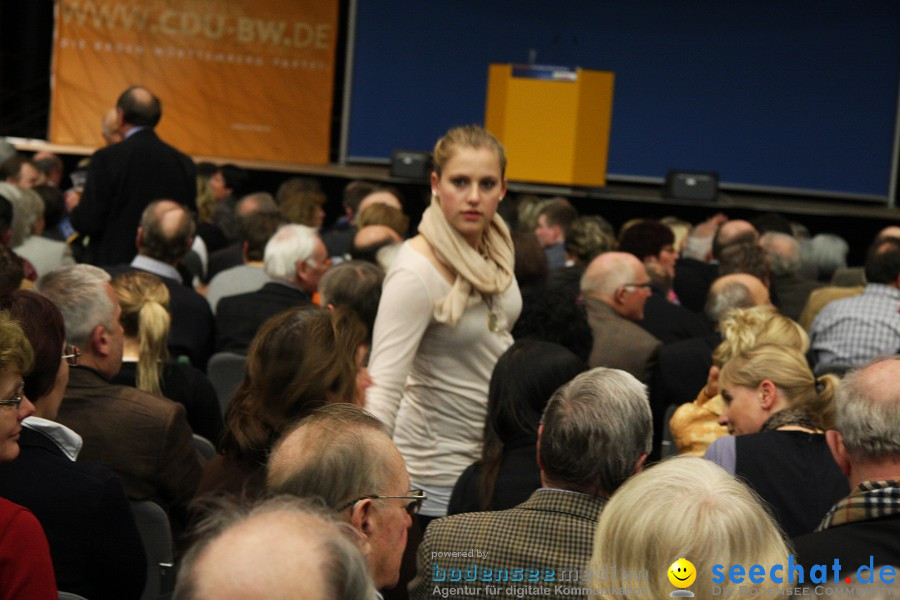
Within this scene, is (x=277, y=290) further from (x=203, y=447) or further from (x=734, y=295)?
(x=734, y=295)

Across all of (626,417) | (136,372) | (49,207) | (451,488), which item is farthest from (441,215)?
(49,207)

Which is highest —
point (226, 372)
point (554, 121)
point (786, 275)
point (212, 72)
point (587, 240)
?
point (212, 72)

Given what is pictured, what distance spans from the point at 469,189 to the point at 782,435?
1050 mm

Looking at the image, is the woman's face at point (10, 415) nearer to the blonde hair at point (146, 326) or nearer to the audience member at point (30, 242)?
the blonde hair at point (146, 326)

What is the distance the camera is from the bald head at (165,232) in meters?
5.31

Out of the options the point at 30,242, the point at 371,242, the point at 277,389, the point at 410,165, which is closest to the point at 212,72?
the point at 410,165

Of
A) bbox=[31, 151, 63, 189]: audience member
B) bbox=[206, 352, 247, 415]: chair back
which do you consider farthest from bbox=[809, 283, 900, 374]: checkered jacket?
bbox=[31, 151, 63, 189]: audience member

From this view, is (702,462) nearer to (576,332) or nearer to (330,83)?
(576,332)

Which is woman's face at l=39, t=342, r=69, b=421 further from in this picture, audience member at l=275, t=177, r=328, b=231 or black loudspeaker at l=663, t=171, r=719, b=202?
black loudspeaker at l=663, t=171, r=719, b=202

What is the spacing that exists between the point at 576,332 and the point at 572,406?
1.55 meters

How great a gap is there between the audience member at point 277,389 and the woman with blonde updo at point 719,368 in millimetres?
1427

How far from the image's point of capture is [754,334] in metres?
3.91

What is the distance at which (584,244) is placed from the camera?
6848 mm

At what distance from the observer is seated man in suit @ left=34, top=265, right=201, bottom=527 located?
3.14 m
